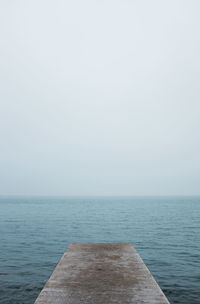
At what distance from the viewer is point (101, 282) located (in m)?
8.55

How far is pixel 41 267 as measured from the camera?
17.8 m

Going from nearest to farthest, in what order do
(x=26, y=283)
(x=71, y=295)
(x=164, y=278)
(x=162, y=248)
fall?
(x=71, y=295) → (x=26, y=283) → (x=164, y=278) → (x=162, y=248)

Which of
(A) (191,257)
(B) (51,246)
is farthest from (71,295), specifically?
(B) (51,246)

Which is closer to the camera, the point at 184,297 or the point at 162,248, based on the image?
the point at 184,297

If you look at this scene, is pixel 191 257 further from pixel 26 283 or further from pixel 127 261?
pixel 26 283

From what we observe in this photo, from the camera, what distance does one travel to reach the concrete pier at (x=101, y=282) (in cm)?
714

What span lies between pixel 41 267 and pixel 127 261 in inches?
356

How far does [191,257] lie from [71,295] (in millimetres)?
17446

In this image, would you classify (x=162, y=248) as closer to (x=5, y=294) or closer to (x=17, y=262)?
(x=17, y=262)

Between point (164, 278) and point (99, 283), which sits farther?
point (164, 278)

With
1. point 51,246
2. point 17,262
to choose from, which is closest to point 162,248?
point 51,246

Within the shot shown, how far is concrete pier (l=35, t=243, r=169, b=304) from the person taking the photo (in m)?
7.14

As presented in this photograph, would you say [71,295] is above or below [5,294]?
above

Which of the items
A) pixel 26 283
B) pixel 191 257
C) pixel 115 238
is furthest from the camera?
pixel 115 238
